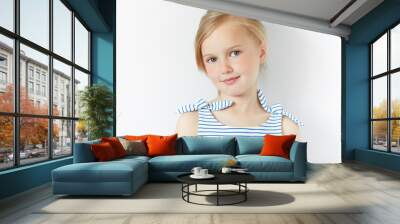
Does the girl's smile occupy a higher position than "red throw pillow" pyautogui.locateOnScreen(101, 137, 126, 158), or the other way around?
the girl's smile

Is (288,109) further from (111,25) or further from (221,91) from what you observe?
(111,25)

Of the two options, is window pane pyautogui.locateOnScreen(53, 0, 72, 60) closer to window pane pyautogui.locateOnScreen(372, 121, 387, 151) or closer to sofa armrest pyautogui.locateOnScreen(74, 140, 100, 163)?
sofa armrest pyautogui.locateOnScreen(74, 140, 100, 163)

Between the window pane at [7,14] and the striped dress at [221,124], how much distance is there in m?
4.10

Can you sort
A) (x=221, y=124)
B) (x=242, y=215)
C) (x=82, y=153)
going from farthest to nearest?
1. (x=221, y=124)
2. (x=82, y=153)
3. (x=242, y=215)

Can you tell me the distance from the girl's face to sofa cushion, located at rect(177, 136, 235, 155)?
1491 mm

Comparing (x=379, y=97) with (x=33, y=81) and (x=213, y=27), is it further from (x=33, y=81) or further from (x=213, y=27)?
(x=33, y=81)

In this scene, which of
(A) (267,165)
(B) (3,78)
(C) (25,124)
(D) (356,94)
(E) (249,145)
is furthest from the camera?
(D) (356,94)

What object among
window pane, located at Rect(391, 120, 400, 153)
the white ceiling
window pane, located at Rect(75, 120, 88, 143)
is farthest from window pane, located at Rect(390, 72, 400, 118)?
window pane, located at Rect(75, 120, 88, 143)

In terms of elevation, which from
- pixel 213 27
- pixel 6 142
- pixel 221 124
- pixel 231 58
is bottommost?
pixel 6 142

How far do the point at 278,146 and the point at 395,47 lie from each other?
12.2ft

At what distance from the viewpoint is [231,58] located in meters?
8.20

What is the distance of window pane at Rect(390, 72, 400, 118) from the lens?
25.9 feet

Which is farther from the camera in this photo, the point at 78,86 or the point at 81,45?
the point at 81,45

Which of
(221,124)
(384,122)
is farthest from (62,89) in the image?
(384,122)
